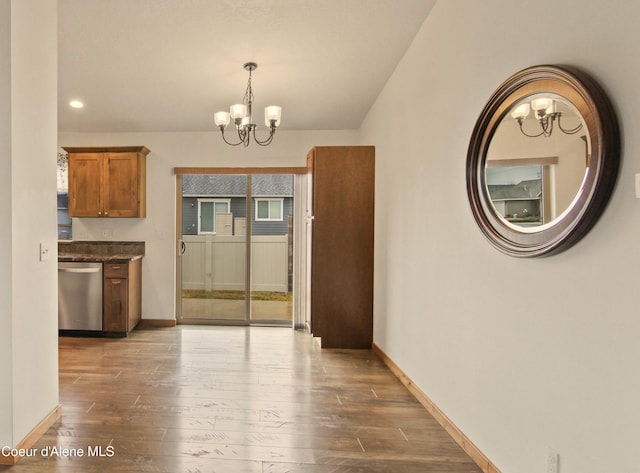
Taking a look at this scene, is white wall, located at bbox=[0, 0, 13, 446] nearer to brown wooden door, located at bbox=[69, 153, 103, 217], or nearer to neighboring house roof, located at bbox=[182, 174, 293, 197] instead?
brown wooden door, located at bbox=[69, 153, 103, 217]

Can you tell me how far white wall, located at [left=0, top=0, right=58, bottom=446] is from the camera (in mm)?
1796

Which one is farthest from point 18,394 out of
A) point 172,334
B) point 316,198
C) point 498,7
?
point 498,7

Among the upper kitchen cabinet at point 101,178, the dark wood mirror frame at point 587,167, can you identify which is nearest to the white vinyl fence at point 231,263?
the upper kitchen cabinet at point 101,178

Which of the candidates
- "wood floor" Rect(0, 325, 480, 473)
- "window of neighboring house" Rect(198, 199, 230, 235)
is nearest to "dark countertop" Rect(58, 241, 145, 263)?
"window of neighboring house" Rect(198, 199, 230, 235)

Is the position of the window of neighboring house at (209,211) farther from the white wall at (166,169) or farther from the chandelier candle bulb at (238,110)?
the chandelier candle bulb at (238,110)

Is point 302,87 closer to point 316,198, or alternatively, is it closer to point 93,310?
point 316,198

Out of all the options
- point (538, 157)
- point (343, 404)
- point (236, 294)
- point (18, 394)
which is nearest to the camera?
point (538, 157)

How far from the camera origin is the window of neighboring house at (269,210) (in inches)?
191

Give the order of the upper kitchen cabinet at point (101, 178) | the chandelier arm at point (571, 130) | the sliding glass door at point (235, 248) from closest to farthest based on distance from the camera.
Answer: the chandelier arm at point (571, 130) < the upper kitchen cabinet at point (101, 178) < the sliding glass door at point (235, 248)

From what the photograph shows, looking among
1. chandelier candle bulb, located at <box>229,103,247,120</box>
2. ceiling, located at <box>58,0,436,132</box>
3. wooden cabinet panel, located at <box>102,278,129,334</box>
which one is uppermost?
ceiling, located at <box>58,0,436,132</box>

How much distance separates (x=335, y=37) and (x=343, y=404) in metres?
2.62

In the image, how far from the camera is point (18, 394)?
6.09 feet

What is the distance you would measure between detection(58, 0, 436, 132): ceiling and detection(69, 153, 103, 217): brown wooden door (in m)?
0.56

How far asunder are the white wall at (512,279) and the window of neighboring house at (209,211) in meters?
2.72
